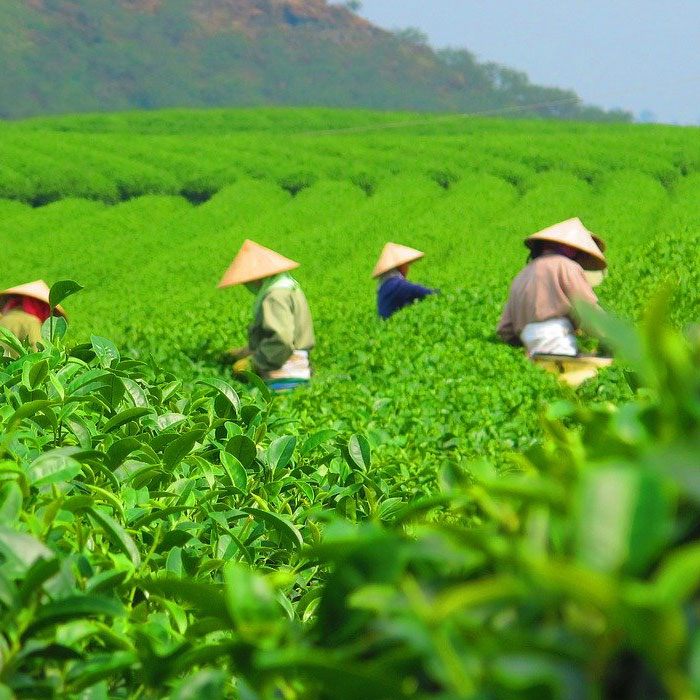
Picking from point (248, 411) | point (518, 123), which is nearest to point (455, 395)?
point (248, 411)

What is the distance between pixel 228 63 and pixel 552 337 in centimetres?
10559

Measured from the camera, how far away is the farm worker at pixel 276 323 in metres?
6.48

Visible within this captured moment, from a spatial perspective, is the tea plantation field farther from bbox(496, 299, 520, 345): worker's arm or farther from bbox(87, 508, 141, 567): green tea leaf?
bbox(496, 299, 520, 345): worker's arm

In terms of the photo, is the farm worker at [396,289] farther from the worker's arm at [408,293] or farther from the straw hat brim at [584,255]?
the straw hat brim at [584,255]

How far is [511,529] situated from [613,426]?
10cm

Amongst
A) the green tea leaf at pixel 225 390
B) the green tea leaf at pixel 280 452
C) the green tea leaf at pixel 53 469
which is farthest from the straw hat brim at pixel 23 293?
→ the green tea leaf at pixel 53 469

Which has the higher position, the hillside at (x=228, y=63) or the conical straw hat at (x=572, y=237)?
the hillside at (x=228, y=63)

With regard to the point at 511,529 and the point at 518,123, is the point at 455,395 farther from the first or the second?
the point at 518,123

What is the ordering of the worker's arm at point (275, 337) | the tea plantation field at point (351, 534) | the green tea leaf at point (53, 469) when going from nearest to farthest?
the tea plantation field at point (351, 534) < the green tea leaf at point (53, 469) < the worker's arm at point (275, 337)

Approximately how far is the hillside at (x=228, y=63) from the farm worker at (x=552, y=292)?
82217 mm

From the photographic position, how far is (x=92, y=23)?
326ft

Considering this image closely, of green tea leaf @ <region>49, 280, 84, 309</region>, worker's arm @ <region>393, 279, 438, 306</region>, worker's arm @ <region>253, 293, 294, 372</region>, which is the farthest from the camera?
worker's arm @ <region>393, 279, 438, 306</region>

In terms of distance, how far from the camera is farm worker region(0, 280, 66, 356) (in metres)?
5.43

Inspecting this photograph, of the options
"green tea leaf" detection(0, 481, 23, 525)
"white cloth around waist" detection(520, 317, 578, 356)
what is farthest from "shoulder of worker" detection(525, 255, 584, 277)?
"green tea leaf" detection(0, 481, 23, 525)
